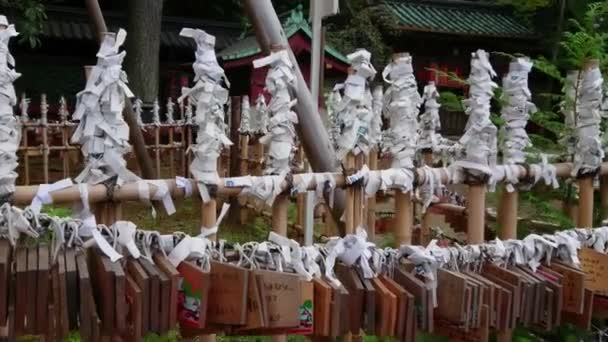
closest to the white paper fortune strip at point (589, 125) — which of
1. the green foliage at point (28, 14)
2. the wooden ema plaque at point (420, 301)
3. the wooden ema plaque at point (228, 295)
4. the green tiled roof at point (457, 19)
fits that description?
the wooden ema plaque at point (420, 301)

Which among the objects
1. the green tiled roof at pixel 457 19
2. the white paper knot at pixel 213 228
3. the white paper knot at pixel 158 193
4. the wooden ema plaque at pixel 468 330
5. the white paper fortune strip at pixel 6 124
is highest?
the green tiled roof at pixel 457 19

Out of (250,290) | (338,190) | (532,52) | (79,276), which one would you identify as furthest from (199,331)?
(532,52)

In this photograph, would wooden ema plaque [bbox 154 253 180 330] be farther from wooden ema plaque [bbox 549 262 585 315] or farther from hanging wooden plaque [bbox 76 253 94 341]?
wooden ema plaque [bbox 549 262 585 315]

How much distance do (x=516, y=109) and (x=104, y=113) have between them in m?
1.46

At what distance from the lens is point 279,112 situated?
199cm

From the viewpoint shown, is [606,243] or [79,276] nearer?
[79,276]

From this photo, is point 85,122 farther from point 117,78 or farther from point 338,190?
point 338,190

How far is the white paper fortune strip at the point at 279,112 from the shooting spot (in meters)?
1.97

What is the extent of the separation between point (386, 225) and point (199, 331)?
3.59 meters

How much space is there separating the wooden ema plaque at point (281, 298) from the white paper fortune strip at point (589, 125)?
1372 millimetres

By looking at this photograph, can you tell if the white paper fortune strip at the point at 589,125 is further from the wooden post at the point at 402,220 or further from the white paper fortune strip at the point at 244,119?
the white paper fortune strip at the point at 244,119

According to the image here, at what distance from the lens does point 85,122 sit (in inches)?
66.1

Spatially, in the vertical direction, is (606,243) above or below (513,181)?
below

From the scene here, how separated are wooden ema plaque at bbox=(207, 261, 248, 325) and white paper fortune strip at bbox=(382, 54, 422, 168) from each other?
2.77ft
